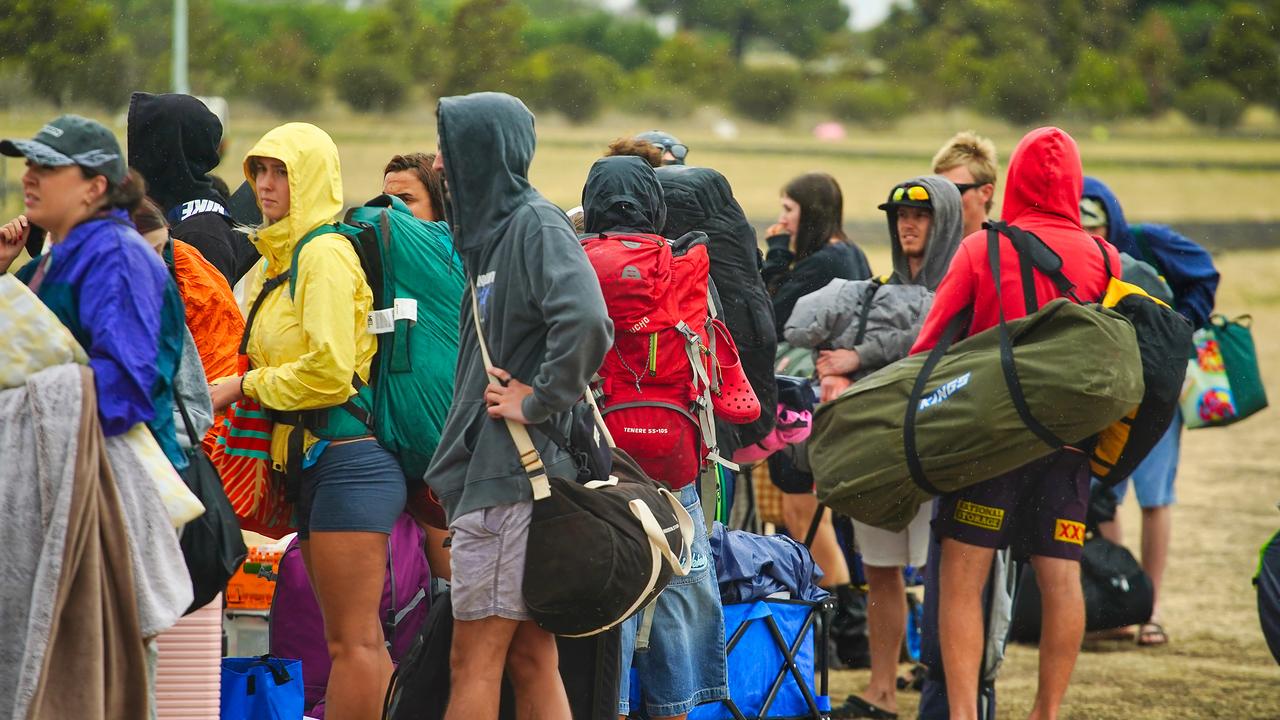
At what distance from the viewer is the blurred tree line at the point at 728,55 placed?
1967cm

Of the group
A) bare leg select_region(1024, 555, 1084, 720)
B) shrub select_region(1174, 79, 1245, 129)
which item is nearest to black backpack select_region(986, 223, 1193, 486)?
bare leg select_region(1024, 555, 1084, 720)

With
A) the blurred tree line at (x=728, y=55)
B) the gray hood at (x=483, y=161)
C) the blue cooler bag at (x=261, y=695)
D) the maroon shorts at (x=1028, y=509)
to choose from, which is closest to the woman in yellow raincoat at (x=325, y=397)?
the blue cooler bag at (x=261, y=695)

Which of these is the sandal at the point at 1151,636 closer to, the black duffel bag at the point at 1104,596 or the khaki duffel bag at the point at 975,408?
the black duffel bag at the point at 1104,596

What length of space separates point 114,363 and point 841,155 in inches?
878

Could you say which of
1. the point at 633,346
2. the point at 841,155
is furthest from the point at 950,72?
the point at 633,346

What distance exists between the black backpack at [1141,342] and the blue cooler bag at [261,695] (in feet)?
8.03

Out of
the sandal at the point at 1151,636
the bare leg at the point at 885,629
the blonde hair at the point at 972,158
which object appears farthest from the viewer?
the sandal at the point at 1151,636

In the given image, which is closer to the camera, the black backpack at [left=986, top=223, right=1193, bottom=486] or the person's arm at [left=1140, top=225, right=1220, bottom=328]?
the black backpack at [left=986, top=223, right=1193, bottom=486]

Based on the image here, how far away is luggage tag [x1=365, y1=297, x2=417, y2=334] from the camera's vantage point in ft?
13.2

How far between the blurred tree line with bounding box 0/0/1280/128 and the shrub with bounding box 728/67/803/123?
0.05 metres

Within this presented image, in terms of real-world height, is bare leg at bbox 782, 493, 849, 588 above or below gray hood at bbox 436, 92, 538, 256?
below

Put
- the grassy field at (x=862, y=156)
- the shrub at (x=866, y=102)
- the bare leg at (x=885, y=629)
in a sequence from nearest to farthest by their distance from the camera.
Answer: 1. the bare leg at (x=885, y=629)
2. the grassy field at (x=862, y=156)
3. the shrub at (x=866, y=102)

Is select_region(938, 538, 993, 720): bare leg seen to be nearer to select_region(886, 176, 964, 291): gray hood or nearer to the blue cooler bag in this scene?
select_region(886, 176, 964, 291): gray hood

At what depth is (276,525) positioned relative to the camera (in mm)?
4164
